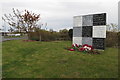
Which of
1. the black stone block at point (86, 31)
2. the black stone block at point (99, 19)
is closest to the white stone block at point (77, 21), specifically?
the black stone block at point (86, 31)

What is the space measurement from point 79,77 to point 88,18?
6.70 meters

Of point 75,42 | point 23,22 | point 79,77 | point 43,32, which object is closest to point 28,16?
point 23,22

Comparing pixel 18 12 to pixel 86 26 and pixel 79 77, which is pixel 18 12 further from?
pixel 79 77

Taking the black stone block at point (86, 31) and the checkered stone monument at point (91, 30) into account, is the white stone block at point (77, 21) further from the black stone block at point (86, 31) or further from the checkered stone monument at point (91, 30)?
the black stone block at point (86, 31)

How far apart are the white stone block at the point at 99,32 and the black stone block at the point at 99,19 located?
0.34 metres

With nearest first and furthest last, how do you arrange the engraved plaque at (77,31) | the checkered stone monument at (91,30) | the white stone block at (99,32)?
the white stone block at (99,32), the checkered stone monument at (91,30), the engraved plaque at (77,31)

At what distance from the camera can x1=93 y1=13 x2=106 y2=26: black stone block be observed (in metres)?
7.92

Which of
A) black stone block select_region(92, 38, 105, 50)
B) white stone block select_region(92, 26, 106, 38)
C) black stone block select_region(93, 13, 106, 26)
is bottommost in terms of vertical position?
black stone block select_region(92, 38, 105, 50)

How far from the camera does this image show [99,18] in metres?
8.12

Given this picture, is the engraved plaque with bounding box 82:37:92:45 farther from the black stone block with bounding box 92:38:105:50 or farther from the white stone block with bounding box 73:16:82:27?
the white stone block with bounding box 73:16:82:27

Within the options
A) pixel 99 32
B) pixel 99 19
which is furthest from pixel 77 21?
pixel 99 32

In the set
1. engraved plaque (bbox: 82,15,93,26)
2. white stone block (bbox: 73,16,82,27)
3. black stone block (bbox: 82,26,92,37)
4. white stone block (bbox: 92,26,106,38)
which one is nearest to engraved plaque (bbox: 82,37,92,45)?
black stone block (bbox: 82,26,92,37)

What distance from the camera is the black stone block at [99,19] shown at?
7920 mm

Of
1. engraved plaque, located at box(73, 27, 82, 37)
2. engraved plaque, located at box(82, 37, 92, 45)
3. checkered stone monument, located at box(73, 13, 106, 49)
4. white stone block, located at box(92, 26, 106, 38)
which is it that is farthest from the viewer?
engraved plaque, located at box(73, 27, 82, 37)
